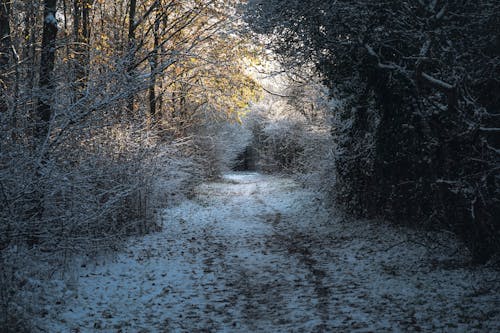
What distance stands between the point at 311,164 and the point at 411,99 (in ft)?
28.1

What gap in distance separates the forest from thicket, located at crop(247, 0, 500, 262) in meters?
0.04

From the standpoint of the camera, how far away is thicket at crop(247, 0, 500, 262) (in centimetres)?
654

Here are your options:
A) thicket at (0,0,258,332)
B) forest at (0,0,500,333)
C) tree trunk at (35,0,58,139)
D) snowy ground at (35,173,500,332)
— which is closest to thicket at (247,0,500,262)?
forest at (0,0,500,333)

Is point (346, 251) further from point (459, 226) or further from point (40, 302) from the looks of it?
point (40, 302)

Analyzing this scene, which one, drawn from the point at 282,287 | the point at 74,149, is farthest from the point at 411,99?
the point at 74,149

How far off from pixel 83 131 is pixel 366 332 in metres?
5.79

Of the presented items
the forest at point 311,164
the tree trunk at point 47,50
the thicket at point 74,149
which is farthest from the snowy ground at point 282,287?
the tree trunk at point 47,50

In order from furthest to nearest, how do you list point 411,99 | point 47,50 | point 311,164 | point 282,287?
1. point 311,164
2. point 47,50
3. point 411,99
4. point 282,287

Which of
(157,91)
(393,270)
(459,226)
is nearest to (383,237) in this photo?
(393,270)

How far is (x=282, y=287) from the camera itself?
736 cm

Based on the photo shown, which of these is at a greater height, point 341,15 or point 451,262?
point 341,15

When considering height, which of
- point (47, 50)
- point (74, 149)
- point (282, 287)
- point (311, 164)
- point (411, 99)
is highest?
point (47, 50)

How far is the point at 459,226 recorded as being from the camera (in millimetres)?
7055

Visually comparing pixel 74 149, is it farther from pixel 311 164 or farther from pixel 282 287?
pixel 311 164
